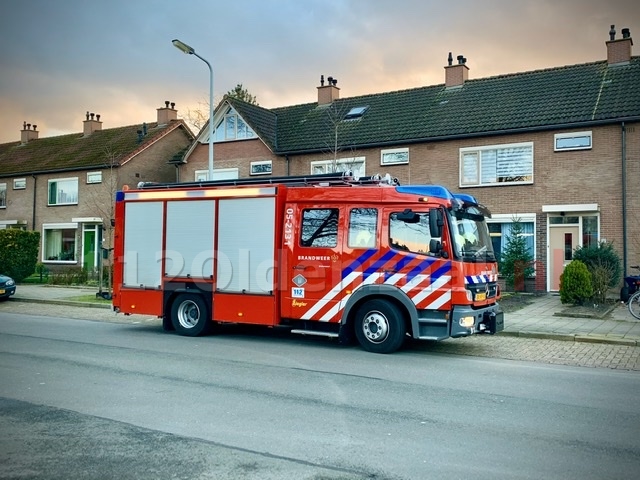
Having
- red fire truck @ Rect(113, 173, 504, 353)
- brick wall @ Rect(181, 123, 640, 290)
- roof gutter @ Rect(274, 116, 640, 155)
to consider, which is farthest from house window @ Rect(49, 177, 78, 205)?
red fire truck @ Rect(113, 173, 504, 353)

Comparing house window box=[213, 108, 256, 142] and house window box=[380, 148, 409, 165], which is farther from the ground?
house window box=[213, 108, 256, 142]

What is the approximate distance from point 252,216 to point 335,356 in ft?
10.6

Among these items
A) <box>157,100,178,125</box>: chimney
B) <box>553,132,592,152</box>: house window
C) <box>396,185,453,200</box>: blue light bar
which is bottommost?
<box>396,185,453,200</box>: blue light bar

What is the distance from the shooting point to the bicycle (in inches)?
588

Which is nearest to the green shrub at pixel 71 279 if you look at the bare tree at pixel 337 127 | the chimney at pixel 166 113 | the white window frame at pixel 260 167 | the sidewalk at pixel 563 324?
the sidewalk at pixel 563 324

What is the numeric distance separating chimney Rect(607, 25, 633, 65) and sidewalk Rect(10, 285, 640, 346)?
9823 millimetres

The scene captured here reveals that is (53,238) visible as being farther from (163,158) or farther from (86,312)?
(86,312)

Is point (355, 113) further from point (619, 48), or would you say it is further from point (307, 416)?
point (307, 416)

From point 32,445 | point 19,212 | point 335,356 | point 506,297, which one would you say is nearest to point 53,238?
point 19,212

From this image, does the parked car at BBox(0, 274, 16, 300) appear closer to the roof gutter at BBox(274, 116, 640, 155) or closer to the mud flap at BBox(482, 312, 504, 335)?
the roof gutter at BBox(274, 116, 640, 155)

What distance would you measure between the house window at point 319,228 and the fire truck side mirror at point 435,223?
1812 mm

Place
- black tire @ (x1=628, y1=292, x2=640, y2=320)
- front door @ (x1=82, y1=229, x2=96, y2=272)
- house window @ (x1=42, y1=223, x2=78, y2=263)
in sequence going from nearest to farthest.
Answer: black tire @ (x1=628, y1=292, x2=640, y2=320), front door @ (x1=82, y1=229, x2=96, y2=272), house window @ (x1=42, y1=223, x2=78, y2=263)

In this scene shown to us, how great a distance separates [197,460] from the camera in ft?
16.5

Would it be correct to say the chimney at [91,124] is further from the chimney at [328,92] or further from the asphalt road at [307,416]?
the asphalt road at [307,416]
